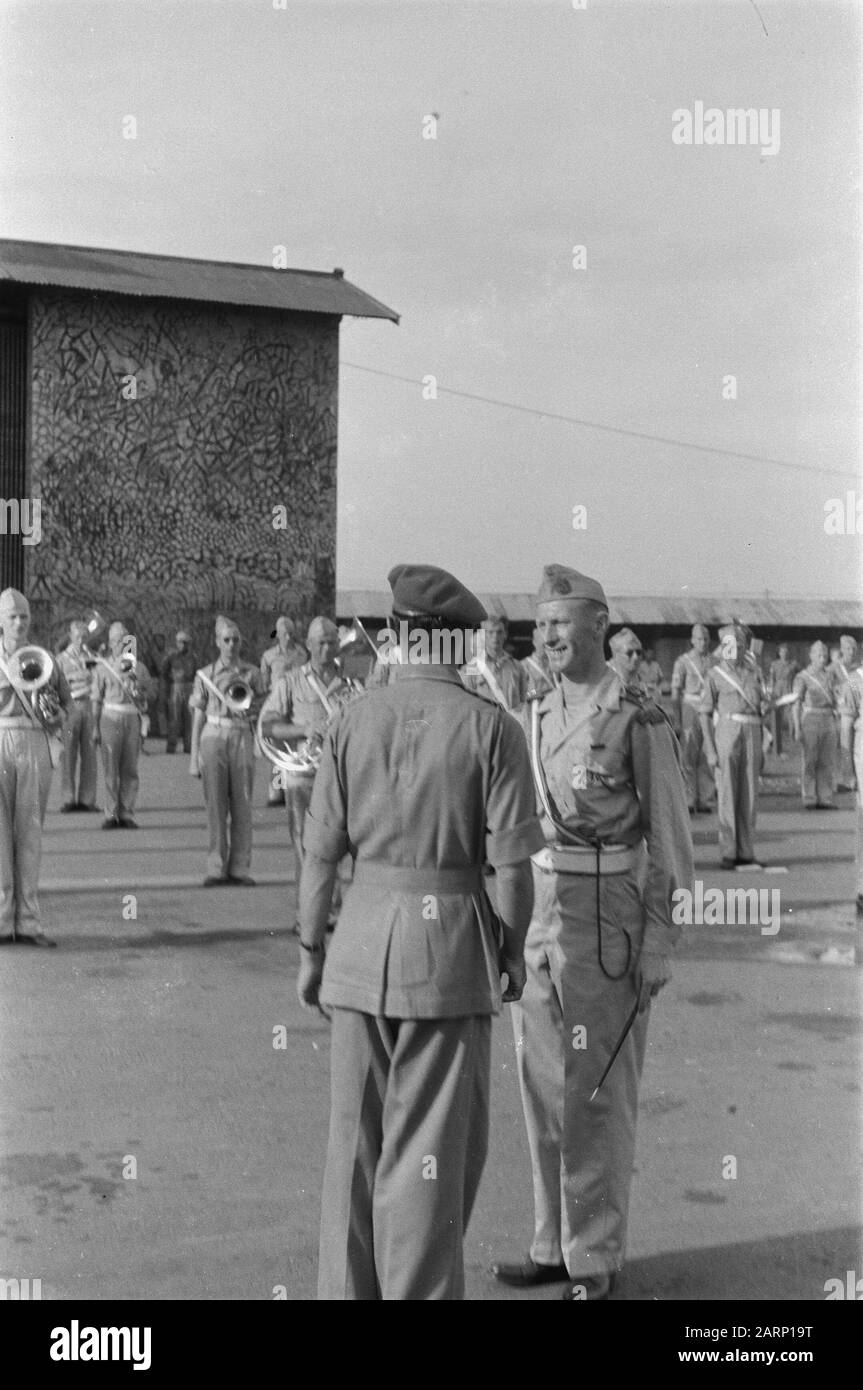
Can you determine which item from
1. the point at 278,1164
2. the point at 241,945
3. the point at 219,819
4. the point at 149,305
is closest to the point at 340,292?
the point at 149,305

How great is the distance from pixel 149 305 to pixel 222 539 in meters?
3.75

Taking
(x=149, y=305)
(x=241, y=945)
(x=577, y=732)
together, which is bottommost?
(x=241, y=945)

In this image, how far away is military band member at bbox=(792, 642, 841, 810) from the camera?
66.7 feet

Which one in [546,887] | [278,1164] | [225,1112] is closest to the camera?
[546,887]

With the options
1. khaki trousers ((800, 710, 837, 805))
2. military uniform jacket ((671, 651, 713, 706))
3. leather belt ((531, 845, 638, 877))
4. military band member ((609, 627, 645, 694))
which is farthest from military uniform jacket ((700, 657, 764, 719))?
leather belt ((531, 845, 638, 877))

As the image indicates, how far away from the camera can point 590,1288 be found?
477cm

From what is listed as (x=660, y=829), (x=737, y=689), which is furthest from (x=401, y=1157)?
(x=737, y=689)

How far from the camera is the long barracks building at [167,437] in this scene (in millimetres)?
26281

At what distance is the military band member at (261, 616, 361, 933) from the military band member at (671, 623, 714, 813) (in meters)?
8.86

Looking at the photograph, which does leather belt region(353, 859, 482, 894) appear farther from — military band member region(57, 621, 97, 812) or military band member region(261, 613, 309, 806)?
military band member region(57, 621, 97, 812)

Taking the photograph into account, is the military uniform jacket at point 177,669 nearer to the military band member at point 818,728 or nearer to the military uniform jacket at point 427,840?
the military band member at point 818,728

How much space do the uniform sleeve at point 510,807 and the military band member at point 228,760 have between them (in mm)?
8600
